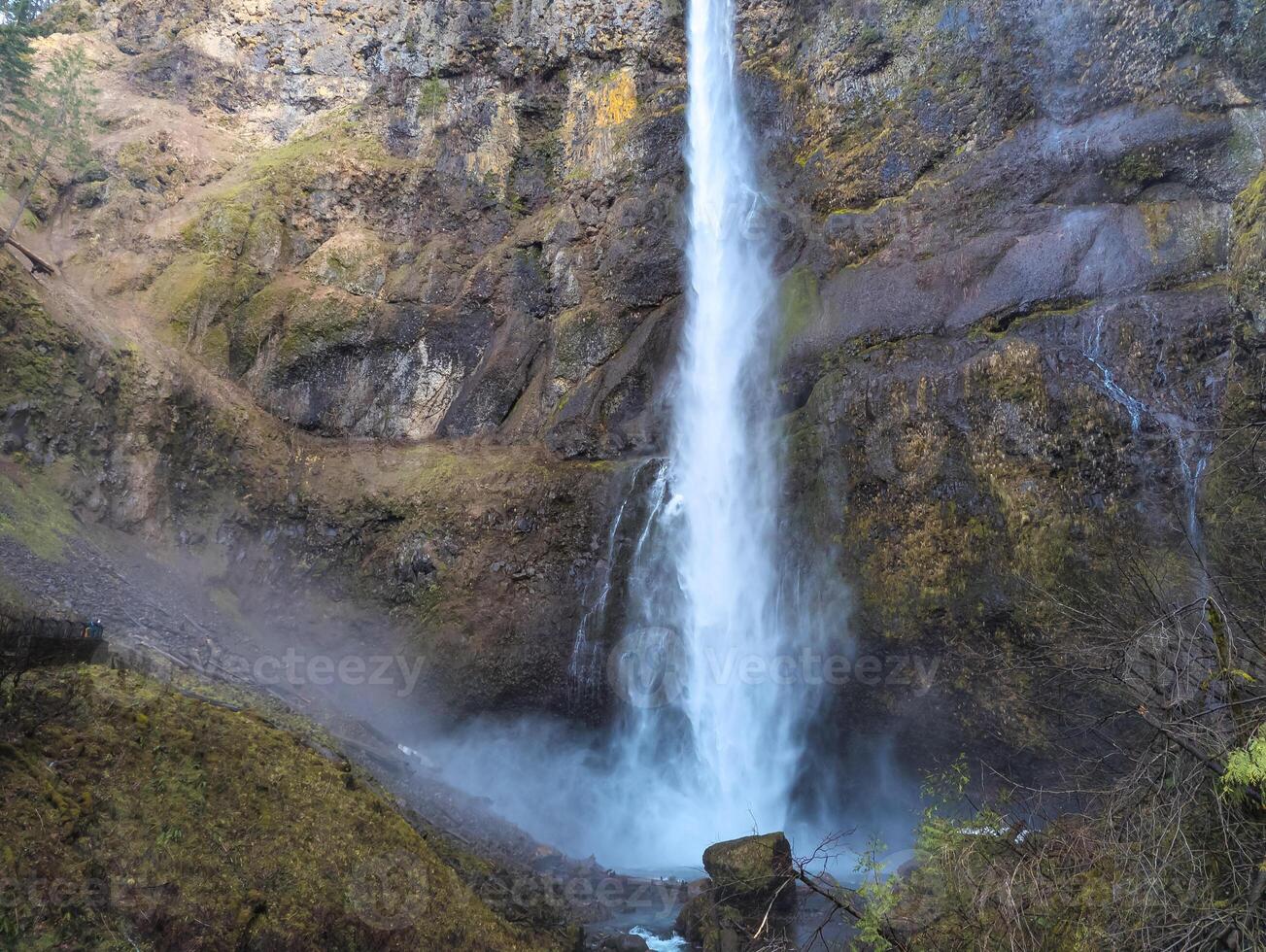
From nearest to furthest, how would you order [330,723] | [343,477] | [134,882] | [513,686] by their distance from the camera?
[134,882] < [330,723] < [513,686] < [343,477]

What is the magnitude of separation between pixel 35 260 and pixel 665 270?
16.0 meters

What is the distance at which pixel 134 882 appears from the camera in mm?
6074

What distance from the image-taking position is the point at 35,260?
70.4ft

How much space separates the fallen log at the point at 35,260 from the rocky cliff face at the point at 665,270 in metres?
1.01

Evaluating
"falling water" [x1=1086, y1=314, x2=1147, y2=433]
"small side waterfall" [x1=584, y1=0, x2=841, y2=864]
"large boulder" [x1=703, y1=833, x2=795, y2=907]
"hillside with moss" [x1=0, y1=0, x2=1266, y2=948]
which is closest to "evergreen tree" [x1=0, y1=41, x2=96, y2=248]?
"hillside with moss" [x1=0, y1=0, x2=1266, y2=948]

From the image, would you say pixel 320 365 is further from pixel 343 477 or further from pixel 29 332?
pixel 29 332

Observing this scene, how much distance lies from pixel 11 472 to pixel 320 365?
7.77 meters

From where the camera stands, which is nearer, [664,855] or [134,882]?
[134,882]

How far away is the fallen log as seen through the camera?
69.5ft

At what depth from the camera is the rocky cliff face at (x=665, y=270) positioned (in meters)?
15.0

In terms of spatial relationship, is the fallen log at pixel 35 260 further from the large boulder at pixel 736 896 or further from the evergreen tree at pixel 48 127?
the large boulder at pixel 736 896

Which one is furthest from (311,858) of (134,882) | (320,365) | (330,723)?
(320,365)

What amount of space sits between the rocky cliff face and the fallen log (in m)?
1.01

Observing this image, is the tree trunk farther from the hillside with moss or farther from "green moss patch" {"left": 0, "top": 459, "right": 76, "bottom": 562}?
"green moss patch" {"left": 0, "top": 459, "right": 76, "bottom": 562}
